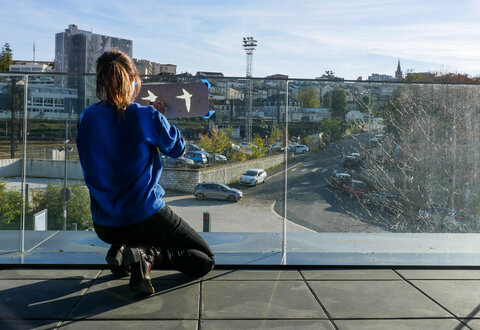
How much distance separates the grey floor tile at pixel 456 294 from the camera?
2768mm

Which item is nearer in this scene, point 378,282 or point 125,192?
point 125,192

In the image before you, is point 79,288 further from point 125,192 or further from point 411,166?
point 411,166

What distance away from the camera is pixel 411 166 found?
436cm

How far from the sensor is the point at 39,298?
2852 millimetres

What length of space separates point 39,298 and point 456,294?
8.11 ft

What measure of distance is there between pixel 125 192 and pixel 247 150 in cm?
146

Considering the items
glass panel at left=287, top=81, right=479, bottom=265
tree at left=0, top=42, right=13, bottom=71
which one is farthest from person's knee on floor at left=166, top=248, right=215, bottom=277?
tree at left=0, top=42, right=13, bottom=71

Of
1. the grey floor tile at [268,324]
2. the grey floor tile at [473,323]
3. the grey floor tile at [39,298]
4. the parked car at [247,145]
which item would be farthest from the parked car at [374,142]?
the grey floor tile at [39,298]

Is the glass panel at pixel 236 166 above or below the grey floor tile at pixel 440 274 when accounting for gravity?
above

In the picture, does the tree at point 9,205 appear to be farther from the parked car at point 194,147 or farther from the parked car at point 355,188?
the parked car at point 355,188

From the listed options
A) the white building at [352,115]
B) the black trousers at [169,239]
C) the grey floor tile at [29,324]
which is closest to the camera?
the grey floor tile at [29,324]

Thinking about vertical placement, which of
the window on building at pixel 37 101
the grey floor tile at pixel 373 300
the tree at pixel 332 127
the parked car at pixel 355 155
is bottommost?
the grey floor tile at pixel 373 300

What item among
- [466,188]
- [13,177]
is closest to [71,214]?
[13,177]

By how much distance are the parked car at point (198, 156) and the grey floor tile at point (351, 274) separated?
3.92ft
